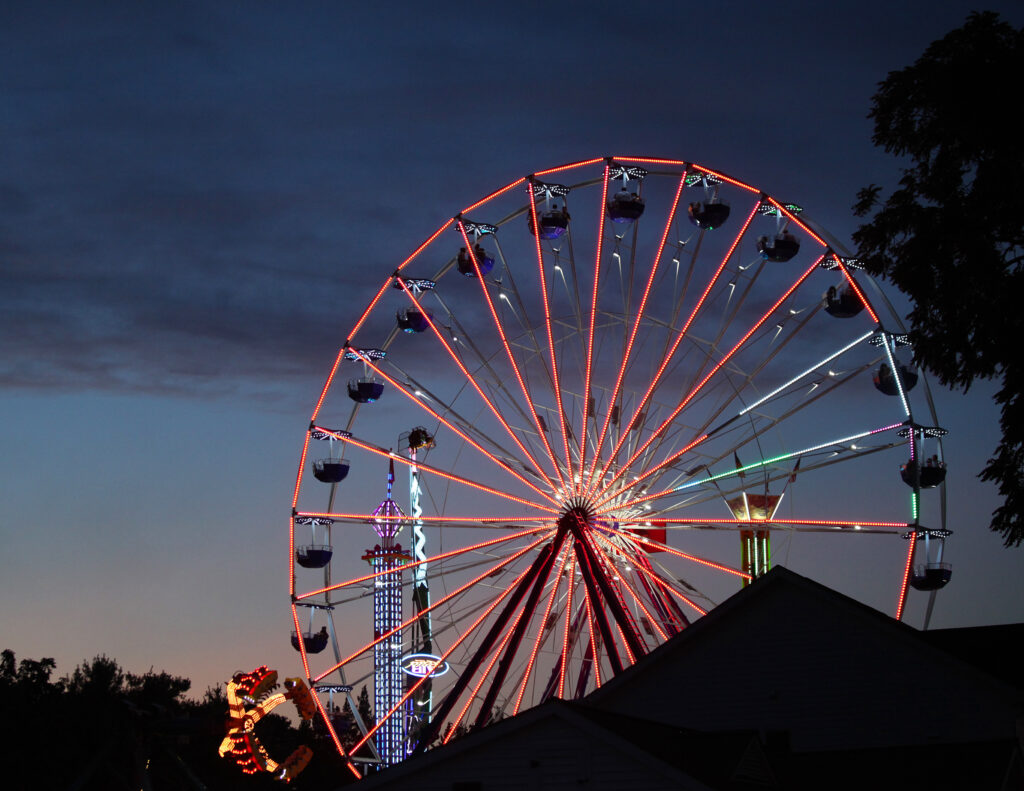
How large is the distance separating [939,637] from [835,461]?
593cm

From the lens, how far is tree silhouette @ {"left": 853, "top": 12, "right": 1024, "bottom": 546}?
1966cm

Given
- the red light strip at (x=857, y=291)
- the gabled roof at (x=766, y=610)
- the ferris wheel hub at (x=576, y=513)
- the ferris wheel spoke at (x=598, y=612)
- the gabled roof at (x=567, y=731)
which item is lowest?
the gabled roof at (x=567, y=731)

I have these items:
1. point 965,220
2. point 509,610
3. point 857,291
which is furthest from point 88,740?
point 965,220

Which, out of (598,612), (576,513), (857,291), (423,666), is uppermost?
(857,291)

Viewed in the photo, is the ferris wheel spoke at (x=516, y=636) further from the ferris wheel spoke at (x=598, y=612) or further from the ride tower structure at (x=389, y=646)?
the ride tower structure at (x=389, y=646)

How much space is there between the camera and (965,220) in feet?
67.1

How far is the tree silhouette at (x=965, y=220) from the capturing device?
19656mm

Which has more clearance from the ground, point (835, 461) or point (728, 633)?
point (835, 461)

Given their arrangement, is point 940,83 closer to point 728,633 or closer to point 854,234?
point 854,234

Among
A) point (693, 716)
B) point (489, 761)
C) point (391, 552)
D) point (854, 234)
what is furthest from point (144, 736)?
point (391, 552)

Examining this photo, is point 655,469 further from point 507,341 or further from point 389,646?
point 389,646

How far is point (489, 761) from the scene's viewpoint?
19750 mm

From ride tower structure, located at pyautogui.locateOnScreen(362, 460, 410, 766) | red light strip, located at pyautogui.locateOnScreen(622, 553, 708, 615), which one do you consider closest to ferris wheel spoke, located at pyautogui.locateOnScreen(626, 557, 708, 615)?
red light strip, located at pyautogui.locateOnScreen(622, 553, 708, 615)

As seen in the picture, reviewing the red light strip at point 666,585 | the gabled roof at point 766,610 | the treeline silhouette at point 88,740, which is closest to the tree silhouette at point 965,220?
the gabled roof at point 766,610
